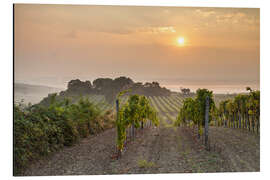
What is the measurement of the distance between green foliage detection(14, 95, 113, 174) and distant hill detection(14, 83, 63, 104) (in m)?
0.28

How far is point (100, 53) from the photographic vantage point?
5809 millimetres

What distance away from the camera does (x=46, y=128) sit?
4605 mm

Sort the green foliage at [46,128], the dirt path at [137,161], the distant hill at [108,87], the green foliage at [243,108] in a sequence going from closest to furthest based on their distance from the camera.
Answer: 1. the green foliage at [46,128]
2. the dirt path at [137,161]
3. the distant hill at [108,87]
4. the green foliage at [243,108]

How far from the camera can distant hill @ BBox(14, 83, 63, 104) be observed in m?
4.84

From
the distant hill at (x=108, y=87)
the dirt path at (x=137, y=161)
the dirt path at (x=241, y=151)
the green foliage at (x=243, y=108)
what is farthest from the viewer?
the green foliage at (x=243, y=108)

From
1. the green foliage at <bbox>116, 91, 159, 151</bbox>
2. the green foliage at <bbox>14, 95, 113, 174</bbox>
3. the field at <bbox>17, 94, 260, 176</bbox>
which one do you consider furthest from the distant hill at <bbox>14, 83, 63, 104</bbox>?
the green foliage at <bbox>116, 91, 159, 151</bbox>

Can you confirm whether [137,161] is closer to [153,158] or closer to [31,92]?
[153,158]

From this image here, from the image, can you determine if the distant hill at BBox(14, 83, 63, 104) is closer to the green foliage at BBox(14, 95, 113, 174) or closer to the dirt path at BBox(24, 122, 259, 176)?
the green foliage at BBox(14, 95, 113, 174)

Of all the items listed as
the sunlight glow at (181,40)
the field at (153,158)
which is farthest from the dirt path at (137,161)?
the sunlight glow at (181,40)

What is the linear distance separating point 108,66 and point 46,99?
1757 mm

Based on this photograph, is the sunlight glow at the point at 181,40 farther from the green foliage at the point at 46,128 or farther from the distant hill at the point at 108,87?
the green foliage at the point at 46,128

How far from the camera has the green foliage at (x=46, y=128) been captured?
4.08 m

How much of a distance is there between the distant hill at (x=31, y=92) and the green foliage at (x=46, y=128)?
0.28 m

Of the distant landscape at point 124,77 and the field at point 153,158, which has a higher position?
the distant landscape at point 124,77
